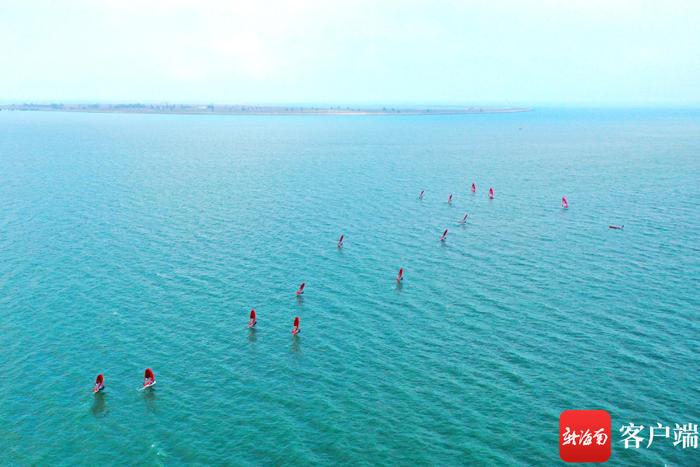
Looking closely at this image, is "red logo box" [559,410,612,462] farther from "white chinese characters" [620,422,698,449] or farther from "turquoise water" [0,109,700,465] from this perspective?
"white chinese characters" [620,422,698,449]

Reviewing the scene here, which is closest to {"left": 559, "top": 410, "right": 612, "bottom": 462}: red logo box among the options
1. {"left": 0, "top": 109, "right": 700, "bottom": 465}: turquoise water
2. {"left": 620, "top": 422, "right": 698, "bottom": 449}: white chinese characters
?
{"left": 0, "top": 109, "right": 700, "bottom": 465}: turquoise water

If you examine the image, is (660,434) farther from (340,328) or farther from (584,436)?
(340,328)

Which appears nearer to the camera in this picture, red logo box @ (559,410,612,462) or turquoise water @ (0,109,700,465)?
red logo box @ (559,410,612,462)

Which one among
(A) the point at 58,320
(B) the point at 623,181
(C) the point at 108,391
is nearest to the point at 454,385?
(C) the point at 108,391

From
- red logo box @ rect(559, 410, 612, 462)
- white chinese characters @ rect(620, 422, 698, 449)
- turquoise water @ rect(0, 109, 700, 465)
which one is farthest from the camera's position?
turquoise water @ rect(0, 109, 700, 465)

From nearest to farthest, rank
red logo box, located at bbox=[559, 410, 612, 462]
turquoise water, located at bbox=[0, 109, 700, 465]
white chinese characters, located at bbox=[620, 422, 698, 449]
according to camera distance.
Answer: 1. red logo box, located at bbox=[559, 410, 612, 462]
2. white chinese characters, located at bbox=[620, 422, 698, 449]
3. turquoise water, located at bbox=[0, 109, 700, 465]

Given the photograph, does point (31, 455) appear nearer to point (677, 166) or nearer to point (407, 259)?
point (407, 259)

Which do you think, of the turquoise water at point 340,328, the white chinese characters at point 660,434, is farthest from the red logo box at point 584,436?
the white chinese characters at point 660,434
